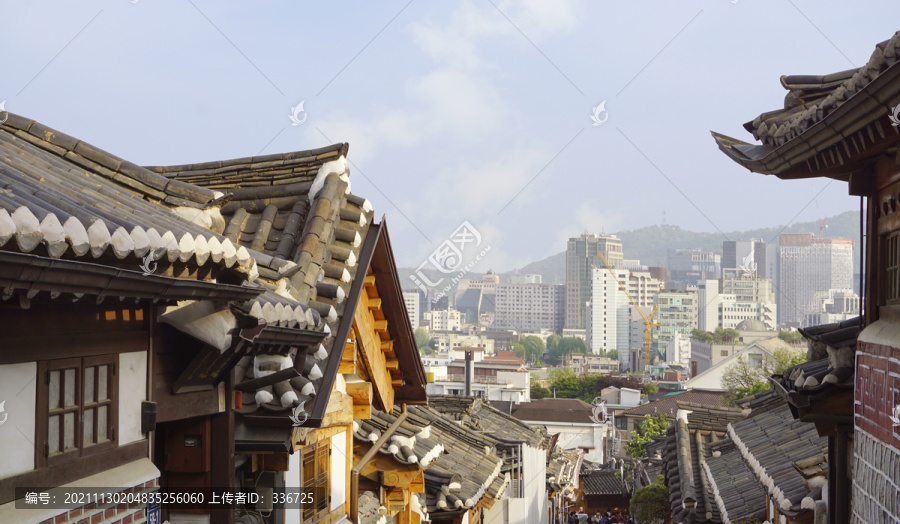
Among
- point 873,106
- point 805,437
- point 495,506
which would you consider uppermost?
point 873,106

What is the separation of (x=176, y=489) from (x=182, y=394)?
1.02 m

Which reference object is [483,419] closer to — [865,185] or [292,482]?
[292,482]

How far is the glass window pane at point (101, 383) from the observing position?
532cm

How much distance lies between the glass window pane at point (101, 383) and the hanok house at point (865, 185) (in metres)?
4.80

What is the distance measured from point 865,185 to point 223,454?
5.98 meters

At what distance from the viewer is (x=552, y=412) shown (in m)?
98.5

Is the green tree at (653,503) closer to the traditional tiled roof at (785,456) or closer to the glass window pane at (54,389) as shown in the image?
the traditional tiled roof at (785,456)

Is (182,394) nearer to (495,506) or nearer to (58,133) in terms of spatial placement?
(58,133)

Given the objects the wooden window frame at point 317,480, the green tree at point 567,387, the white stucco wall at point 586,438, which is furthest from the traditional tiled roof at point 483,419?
the green tree at point 567,387

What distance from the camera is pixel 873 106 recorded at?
5.17 m

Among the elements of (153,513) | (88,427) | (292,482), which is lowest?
(292,482)

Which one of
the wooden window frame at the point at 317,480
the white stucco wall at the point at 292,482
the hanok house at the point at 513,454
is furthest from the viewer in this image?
the hanok house at the point at 513,454

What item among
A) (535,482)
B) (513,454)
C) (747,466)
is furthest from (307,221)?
(535,482)

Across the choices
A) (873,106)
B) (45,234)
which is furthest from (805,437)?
(45,234)
